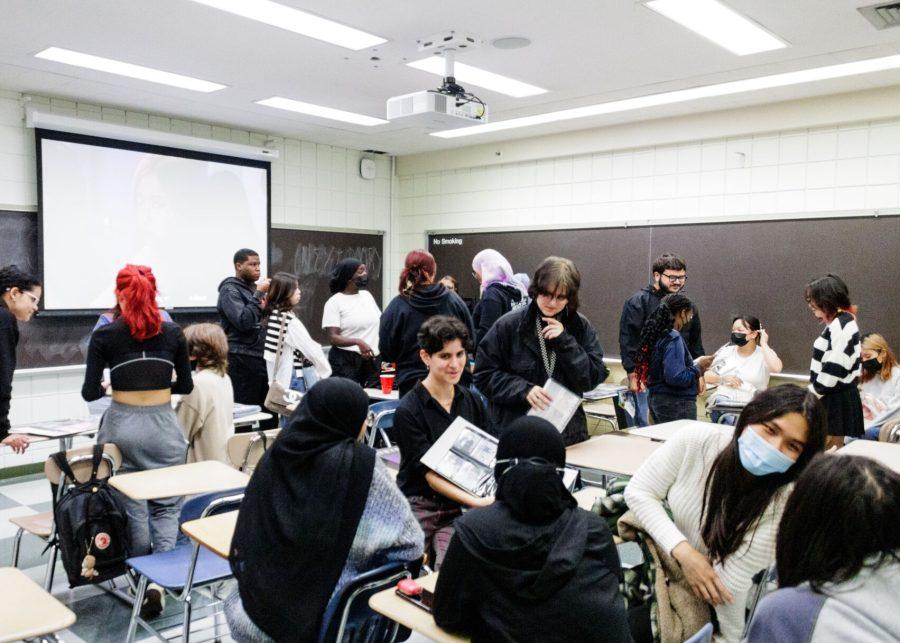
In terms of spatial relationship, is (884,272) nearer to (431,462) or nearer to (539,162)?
(539,162)

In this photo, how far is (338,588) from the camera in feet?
6.28

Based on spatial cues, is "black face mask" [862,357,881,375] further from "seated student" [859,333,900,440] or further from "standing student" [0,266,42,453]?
"standing student" [0,266,42,453]

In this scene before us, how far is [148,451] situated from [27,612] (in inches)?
58.2

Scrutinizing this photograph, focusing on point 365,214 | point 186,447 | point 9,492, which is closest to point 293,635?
point 186,447

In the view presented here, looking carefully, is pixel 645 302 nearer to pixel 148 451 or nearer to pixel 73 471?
pixel 148 451

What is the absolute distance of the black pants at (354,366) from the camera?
5523 mm

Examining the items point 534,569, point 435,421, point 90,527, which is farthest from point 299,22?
point 534,569

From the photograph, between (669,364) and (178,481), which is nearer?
(178,481)

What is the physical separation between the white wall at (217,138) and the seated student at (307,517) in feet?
15.2

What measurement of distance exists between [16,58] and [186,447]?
297 cm

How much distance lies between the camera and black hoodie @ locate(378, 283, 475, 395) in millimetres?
3891

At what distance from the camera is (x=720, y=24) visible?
392 centimetres

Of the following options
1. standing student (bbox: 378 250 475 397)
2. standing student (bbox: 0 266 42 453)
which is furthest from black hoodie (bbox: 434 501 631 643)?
standing student (bbox: 0 266 42 453)

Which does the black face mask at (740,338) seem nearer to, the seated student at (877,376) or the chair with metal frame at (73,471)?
the seated student at (877,376)
